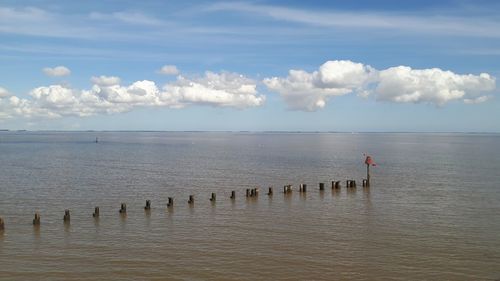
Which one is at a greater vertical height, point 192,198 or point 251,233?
point 192,198

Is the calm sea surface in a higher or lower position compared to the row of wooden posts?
lower

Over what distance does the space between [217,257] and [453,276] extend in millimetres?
12122

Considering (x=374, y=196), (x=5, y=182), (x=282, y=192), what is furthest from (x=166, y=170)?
(x=374, y=196)

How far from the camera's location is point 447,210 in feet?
130

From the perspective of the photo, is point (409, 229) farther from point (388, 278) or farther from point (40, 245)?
point (40, 245)

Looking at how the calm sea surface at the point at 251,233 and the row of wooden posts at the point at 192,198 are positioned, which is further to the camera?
the row of wooden posts at the point at 192,198

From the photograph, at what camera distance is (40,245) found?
1124 inches

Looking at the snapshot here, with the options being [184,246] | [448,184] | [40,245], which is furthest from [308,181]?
[40,245]

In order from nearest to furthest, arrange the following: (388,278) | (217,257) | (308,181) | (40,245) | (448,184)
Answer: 1. (388,278)
2. (217,257)
3. (40,245)
4. (448,184)
5. (308,181)

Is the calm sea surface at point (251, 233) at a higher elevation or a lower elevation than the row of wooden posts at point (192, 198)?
lower

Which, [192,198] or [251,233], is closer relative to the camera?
[251,233]

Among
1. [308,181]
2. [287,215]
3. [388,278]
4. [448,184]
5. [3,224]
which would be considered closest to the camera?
[388,278]

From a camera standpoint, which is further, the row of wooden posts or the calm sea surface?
the row of wooden posts

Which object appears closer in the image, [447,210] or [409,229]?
[409,229]
